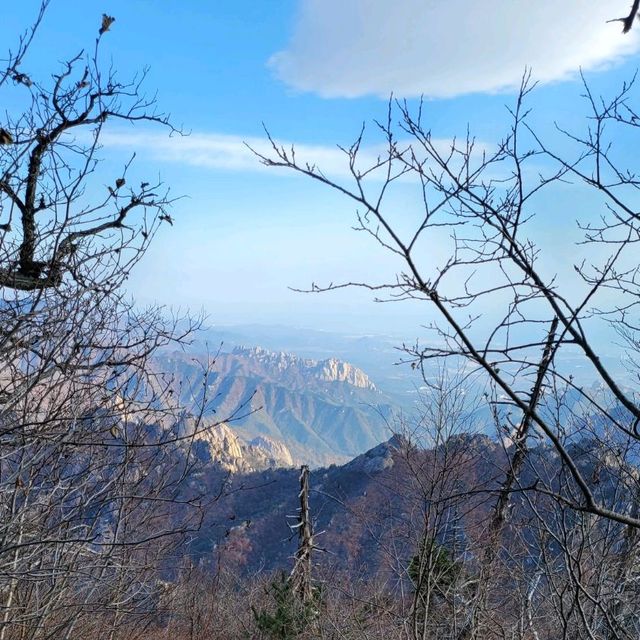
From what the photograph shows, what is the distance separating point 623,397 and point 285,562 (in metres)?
56.9

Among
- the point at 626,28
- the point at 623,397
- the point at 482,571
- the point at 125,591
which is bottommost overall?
the point at 125,591

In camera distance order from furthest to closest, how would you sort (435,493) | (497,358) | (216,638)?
(216,638), (435,493), (497,358)

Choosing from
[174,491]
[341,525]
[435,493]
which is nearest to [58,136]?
[174,491]

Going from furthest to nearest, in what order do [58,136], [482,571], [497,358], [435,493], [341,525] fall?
[341,525], [435,493], [482,571], [58,136], [497,358]

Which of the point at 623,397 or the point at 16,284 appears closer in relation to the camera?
the point at 623,397

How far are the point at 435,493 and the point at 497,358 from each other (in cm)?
567

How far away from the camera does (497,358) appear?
2021mm

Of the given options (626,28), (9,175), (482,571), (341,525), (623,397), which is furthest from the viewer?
(341,525)

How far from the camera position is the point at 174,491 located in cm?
546

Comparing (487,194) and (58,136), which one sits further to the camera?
(58,136)

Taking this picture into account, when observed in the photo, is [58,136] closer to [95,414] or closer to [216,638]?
[95,414]

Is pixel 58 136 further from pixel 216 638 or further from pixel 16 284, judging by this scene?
pixel 216 638

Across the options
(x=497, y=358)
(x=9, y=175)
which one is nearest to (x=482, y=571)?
(x=497, y=358)

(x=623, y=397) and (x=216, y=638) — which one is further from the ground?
(x=623, y=397)
